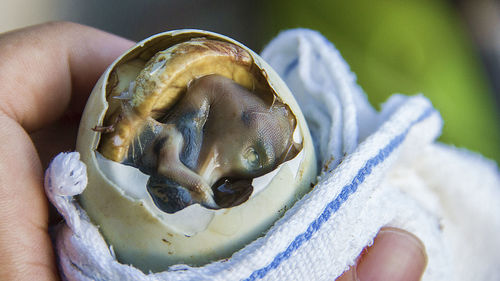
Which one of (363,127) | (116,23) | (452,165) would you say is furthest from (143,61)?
(116,23)

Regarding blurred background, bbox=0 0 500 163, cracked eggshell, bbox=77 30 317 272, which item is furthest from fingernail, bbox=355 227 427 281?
blurred background, bbox=0 0 500 163

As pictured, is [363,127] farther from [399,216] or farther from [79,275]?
[79,275]

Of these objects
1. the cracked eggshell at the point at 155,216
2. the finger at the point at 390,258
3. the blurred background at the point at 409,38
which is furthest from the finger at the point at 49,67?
the blurred background at the point at 409,38

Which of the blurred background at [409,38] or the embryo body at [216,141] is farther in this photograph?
the blurred background at [409,38]

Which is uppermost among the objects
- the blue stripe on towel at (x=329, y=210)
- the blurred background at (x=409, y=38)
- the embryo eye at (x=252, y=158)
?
the embryo eye at (x=252, y=158)

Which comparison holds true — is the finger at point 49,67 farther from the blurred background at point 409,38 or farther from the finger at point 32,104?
the blurred background at point 409,38

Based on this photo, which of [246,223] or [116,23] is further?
[116,23]
